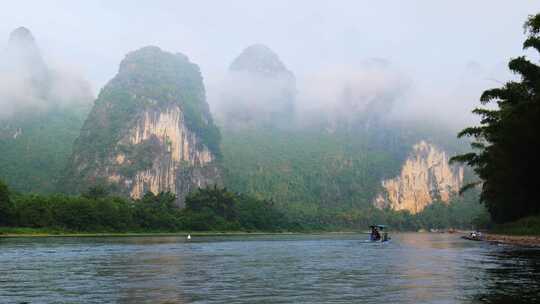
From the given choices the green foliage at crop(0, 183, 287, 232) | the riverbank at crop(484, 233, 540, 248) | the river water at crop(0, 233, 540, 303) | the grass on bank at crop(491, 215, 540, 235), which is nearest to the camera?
the river water at crop(0, 233, 540, 303)

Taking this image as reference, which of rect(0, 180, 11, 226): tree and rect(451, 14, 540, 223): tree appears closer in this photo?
rect(451, 14, 540, 223): tree

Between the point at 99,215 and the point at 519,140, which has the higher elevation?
the point at 519,140

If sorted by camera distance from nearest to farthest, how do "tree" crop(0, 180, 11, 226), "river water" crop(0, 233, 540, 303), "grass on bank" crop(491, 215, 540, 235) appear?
1. "river water" crop(0, 233, 540, 303)
2. "grass on bank" crop(491, 215, 540, 235)
3. "tree" crop(0, 180, 11, 226)

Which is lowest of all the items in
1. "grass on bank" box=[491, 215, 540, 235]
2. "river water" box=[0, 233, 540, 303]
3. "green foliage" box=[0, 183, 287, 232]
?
"river water" box=[0, 233, 540, 303]

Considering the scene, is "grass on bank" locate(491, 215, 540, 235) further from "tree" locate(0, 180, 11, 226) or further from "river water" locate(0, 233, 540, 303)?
"tree" locate(0, 180, 11, 226)

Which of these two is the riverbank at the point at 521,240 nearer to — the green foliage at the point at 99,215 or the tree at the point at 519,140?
the tree at the point at 519,140

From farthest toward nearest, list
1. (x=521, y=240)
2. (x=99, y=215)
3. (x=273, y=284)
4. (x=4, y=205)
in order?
(x=99, y=215)
(x=4, y=205)
(x=521, y=240)
(x=273, y=284)

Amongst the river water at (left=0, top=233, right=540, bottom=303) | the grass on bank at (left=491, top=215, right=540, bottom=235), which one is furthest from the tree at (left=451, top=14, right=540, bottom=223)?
the river water at (left=0, top=233, right=540, bottom=303)

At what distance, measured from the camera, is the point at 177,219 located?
180 m

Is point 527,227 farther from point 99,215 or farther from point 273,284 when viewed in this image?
point 99,215

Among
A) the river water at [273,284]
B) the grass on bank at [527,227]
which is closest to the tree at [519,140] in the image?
the grass on bank at [527,227]

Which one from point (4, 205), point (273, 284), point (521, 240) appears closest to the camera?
point (273, 284)

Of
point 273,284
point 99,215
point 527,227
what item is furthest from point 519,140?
point 99,215

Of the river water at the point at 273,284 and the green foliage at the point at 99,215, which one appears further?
the green foliage at the point at 99,215
